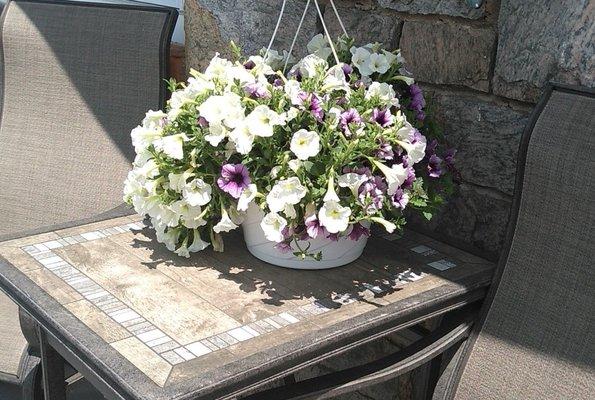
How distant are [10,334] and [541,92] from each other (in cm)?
146

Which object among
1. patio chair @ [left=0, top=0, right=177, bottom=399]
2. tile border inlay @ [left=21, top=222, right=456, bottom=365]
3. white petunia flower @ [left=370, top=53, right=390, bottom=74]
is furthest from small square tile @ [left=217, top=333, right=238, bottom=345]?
patio chair @ [left=0, top=0, right=177, bottom=399]

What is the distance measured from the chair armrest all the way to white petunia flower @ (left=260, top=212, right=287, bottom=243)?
11.0 inches

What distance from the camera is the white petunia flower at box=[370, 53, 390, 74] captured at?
1702 mm

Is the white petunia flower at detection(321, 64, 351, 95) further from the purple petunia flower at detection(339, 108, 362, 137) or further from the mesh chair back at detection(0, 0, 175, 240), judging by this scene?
the mesh chair back at detection(0, 0, 175, 240)

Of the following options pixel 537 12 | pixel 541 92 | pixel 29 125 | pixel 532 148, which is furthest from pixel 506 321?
pixel 29 125

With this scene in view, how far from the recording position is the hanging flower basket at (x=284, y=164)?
148 centimetres

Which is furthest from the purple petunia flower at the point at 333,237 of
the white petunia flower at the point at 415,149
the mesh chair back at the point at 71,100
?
the mesh chair back at the point at 71,100

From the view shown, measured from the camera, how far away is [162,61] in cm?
237

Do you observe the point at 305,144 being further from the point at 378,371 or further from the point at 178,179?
the point at 378,371

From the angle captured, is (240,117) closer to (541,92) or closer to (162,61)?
(541,92)

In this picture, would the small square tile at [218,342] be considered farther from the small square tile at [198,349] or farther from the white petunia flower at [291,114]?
the white petunia flower at [291,114]

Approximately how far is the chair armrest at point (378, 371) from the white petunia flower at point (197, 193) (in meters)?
0.38

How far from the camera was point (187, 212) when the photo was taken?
5.15 ft

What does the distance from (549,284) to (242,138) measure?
0.69 meters
